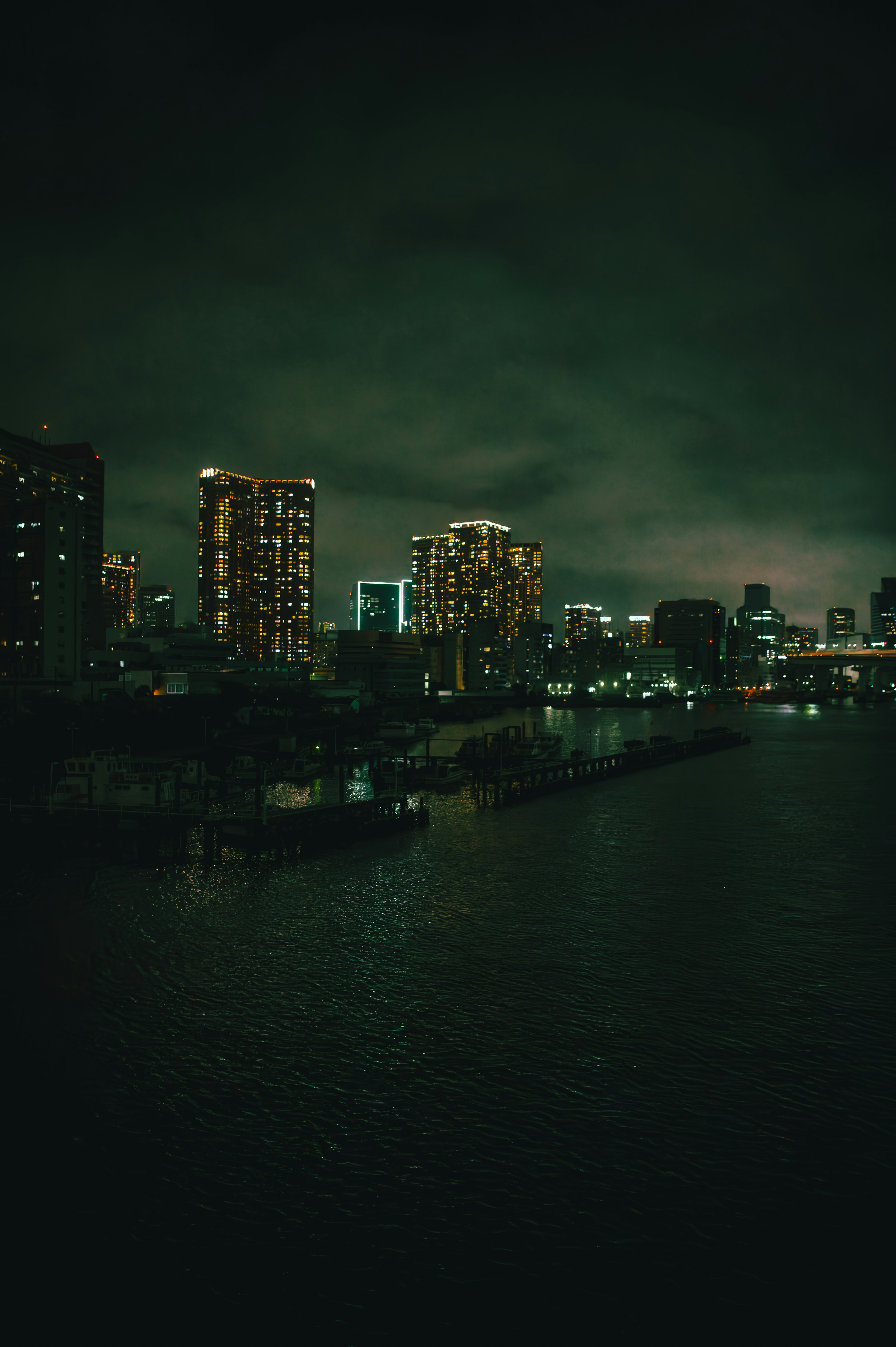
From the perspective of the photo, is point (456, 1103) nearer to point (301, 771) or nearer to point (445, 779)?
point (445, 779)

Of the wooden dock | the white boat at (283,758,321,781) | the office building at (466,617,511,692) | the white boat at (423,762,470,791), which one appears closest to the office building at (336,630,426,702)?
the office building at (466,617,511,692)

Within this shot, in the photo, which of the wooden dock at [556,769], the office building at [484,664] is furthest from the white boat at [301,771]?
the office building at [484,664]

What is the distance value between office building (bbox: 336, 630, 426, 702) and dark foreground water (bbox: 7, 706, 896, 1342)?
101515 millimetres

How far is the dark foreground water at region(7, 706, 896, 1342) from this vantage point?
955 centimetres

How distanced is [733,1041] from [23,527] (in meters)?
83.9

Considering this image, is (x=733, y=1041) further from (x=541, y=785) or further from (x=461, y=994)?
(x=541, y=785)

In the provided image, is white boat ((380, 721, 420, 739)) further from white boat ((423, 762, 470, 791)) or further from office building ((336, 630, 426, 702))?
office building ((336, 630, 426, 702))

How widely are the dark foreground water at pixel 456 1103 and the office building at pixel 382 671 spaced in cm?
10151

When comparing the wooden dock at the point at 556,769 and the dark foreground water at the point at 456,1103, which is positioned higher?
the wooden dock at the point at 556,769

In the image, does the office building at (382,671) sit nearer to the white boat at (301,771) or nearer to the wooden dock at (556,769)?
the wooden dock at (556,769)

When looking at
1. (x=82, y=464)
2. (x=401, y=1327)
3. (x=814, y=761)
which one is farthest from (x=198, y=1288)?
(x=82, y=464)

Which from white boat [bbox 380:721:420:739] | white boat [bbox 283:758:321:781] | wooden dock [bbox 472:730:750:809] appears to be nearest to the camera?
wooden dock [bbox 472:730:750:809]

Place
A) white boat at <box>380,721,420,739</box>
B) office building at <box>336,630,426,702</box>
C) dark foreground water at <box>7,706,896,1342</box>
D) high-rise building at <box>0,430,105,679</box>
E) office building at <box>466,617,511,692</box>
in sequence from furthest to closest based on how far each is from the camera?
office building at <box>466,617,511,692</box>, office building at <box>336,630,426,702</box>, white boat at <box>380,721,420,739</box>, high-rise building at <box>0,430,105,679</box>, dark foreground water at <box>7,706,896,1342</box>

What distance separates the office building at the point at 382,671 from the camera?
133 metres
